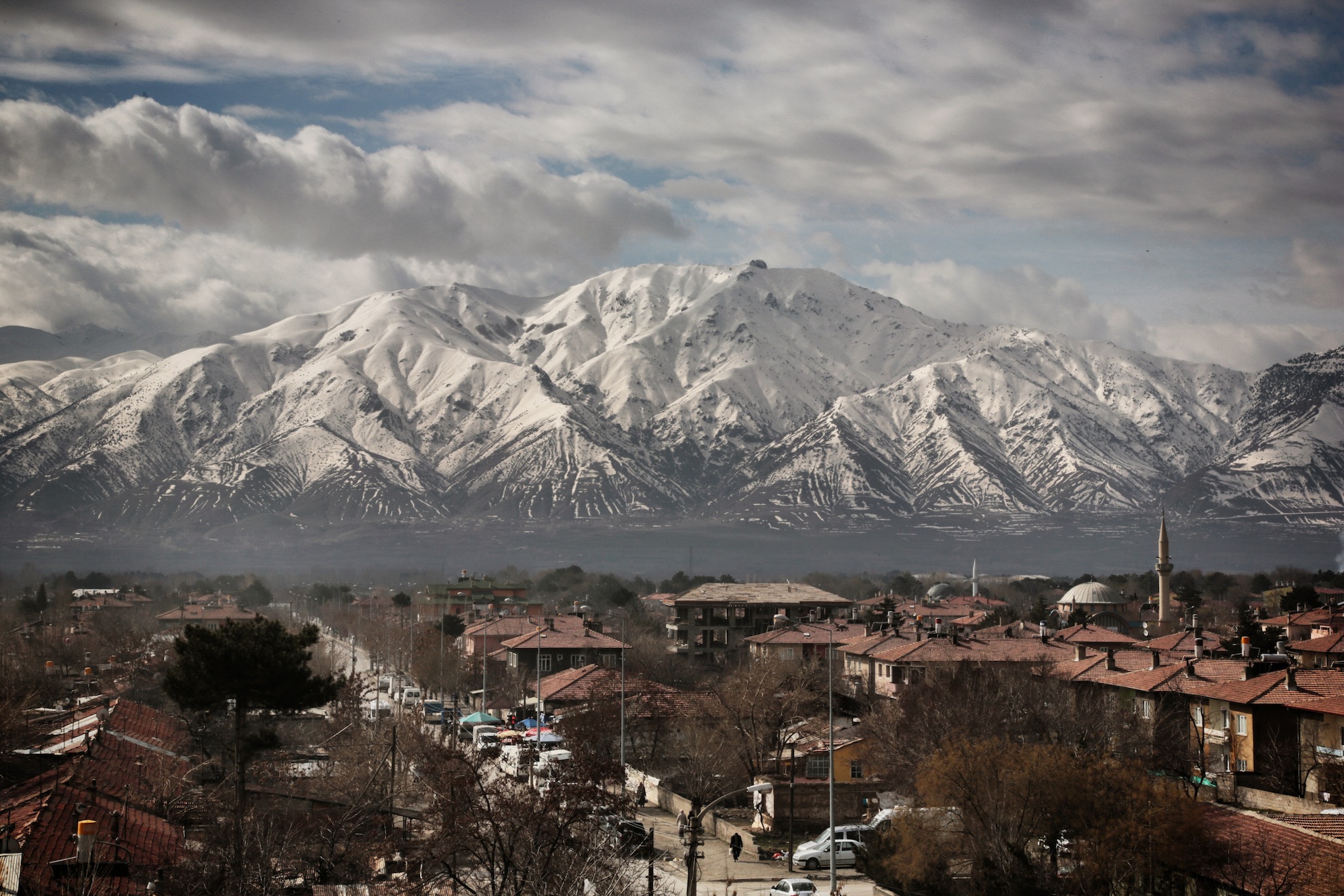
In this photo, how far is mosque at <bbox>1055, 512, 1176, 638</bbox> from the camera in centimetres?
12827

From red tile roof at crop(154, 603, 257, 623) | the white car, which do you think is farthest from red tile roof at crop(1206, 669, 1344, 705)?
red tile roof at crop(154, 603, 257, 623)

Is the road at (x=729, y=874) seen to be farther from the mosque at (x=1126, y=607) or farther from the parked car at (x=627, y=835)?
the mosque at (x=1126, y=607)

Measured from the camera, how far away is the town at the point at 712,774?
37.7 metres

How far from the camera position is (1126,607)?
497ft

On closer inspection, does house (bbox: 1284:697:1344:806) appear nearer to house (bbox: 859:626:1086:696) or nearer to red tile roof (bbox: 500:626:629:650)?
house (bbox: 859:626:1086:696)

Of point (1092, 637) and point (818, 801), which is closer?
point (818, 801)

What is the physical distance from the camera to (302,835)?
44500 millimetres

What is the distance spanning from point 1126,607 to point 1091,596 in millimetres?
5991

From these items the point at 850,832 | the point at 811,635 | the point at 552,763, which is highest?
the point at 552,763

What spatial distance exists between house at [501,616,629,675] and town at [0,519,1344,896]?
5.27 meters

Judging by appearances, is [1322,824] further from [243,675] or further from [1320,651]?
[1320,651]

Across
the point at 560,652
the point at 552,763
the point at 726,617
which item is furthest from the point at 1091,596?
the point at 552,763

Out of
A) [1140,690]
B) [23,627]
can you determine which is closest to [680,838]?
[1140,690]

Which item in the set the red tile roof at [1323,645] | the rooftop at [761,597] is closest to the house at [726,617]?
the rooftop at [761,597]
